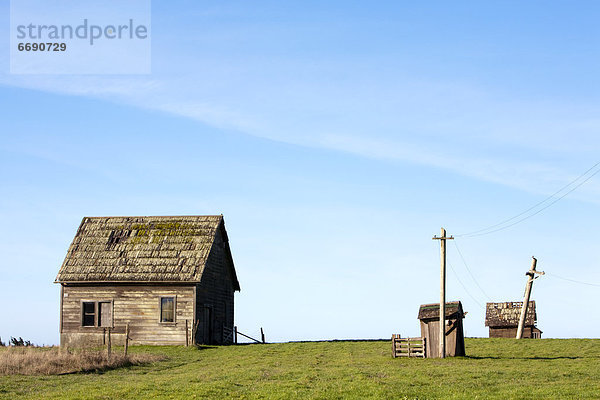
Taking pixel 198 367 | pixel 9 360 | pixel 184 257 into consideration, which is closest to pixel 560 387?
pixel 198 367

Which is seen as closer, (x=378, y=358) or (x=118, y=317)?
(x=378, y=358)

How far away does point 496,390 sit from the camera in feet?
80.2

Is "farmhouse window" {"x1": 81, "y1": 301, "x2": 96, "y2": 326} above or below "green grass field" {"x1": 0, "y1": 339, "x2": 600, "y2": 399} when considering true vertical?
above

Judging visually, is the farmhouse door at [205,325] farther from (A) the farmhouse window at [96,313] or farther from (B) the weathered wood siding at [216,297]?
(A) the farmhouse window at [96,313]

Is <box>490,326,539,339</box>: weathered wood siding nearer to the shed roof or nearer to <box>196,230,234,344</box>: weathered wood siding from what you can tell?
<box>196,230,234,344</box>: weathered wood siding

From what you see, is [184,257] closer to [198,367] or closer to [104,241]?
[104,241]

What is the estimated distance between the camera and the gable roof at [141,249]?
46.5 metres

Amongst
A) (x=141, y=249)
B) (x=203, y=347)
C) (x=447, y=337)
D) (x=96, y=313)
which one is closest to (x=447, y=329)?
(x=447, y=337)

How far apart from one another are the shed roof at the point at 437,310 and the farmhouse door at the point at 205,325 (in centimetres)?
1496

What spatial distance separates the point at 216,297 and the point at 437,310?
17.4 metres

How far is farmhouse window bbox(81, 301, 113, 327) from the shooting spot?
154 ft

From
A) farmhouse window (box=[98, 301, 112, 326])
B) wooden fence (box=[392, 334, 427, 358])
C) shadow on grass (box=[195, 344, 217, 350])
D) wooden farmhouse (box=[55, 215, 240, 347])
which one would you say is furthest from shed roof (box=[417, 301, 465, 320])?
farmhouse window (box=[98, 301, 112, 326])

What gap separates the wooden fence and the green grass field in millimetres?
892

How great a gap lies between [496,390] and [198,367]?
50.4ft
